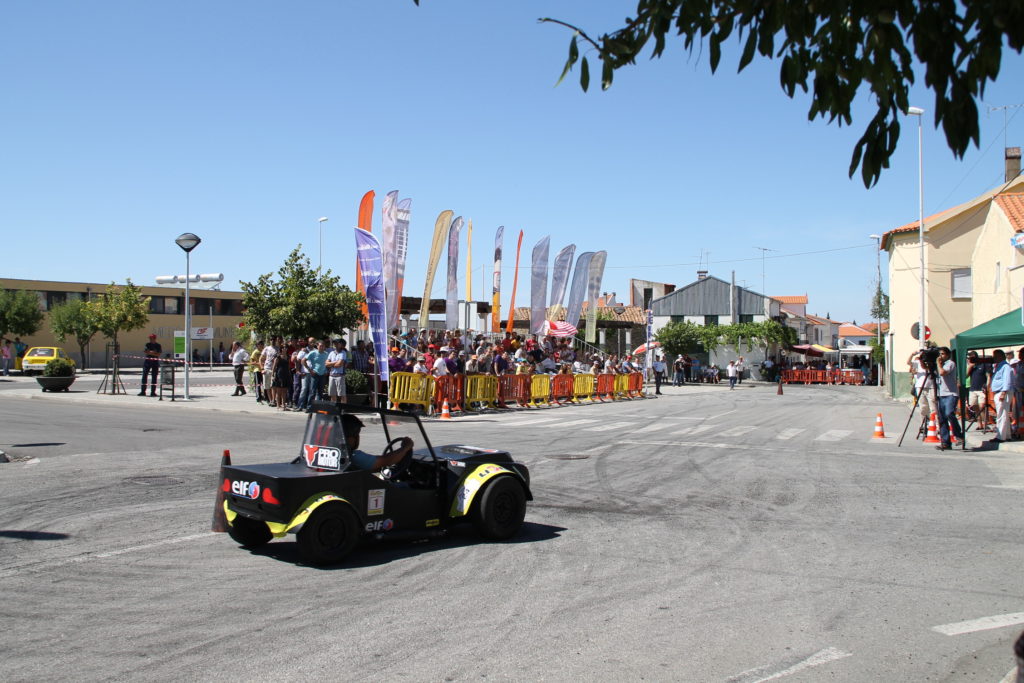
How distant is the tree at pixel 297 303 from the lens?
27172mm

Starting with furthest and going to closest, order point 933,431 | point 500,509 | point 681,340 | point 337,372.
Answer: point 681,340
point 337,372
point 933,431
point 500,509

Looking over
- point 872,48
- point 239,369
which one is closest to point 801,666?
point 872,48

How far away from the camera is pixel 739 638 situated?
4988mm

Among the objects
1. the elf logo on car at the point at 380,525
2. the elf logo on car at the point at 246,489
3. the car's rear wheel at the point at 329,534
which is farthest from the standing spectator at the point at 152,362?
the car's rear wheel at the point at 329,534

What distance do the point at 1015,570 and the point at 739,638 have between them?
3160mm

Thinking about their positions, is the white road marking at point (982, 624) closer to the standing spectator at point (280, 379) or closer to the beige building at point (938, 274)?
the standing spectator at point (280, 379)

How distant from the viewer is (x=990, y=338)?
15484mm

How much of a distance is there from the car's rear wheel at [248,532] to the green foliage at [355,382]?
13.7 m

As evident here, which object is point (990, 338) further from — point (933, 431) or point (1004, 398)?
point (933, 431)

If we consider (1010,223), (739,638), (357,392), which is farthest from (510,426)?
(1010,223)

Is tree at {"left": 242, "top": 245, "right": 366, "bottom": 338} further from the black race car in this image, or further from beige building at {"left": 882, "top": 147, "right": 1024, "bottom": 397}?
beige building at {"left": 882, "top": 147, "right": 1024, "bottom": 397}

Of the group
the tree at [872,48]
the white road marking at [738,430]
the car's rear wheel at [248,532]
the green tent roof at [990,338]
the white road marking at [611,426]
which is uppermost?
the tree at [872,48]

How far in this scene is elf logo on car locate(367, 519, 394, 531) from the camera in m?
6.86

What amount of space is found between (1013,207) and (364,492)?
2935 centimetres
